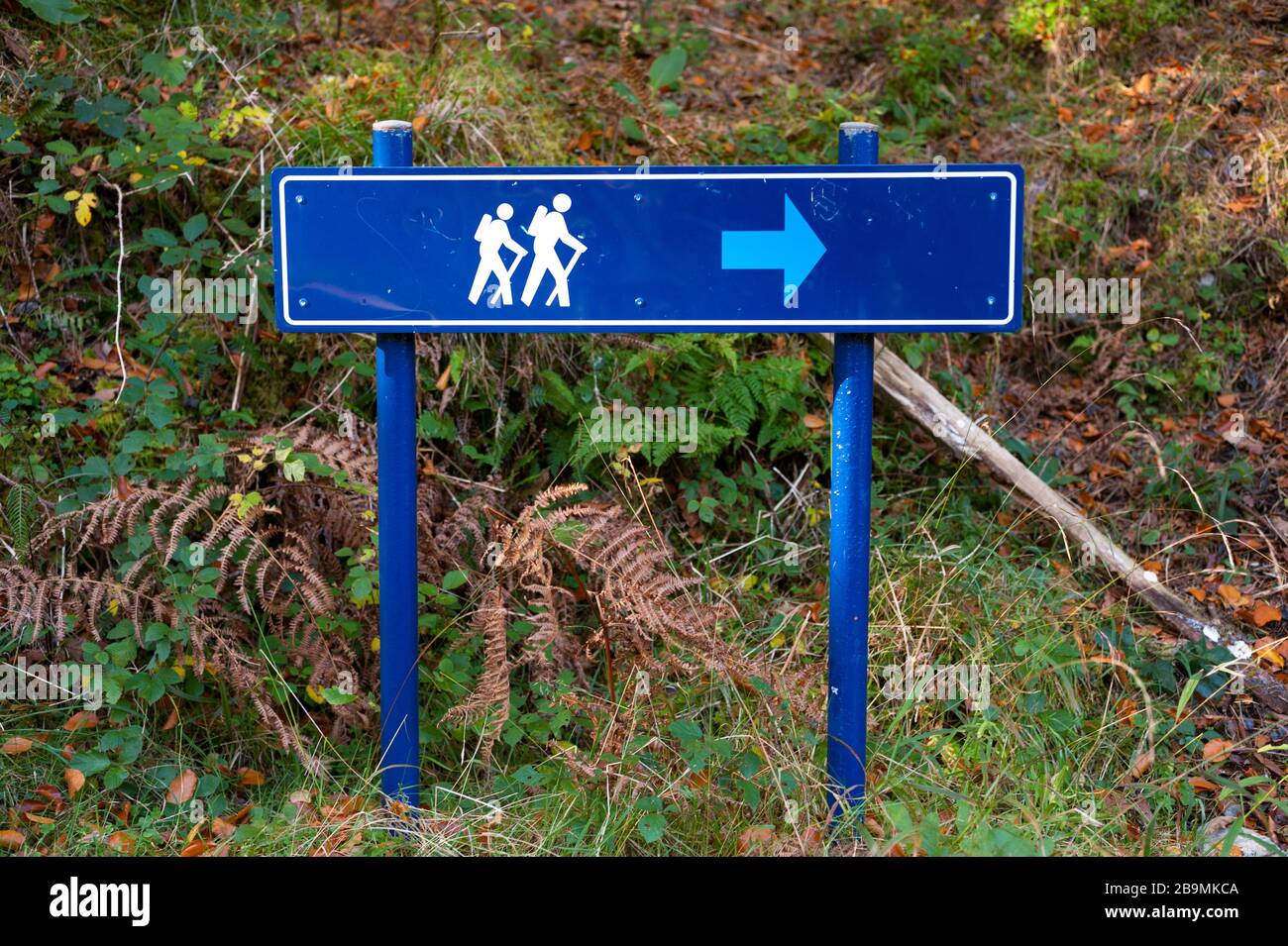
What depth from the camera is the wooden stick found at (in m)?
3.91

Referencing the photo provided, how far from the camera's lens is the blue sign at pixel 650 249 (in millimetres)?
2422

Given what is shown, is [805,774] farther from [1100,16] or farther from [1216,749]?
[1100,16]

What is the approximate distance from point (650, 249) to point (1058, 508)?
2.41m

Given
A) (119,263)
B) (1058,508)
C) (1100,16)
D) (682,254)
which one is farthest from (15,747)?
(1100,16)

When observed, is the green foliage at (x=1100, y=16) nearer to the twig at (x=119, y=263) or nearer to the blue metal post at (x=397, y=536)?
the twig at (x=119, y=263)

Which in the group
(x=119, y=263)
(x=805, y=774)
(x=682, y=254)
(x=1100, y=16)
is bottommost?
(x=805, y=774)

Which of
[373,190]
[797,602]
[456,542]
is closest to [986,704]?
[797,602]
